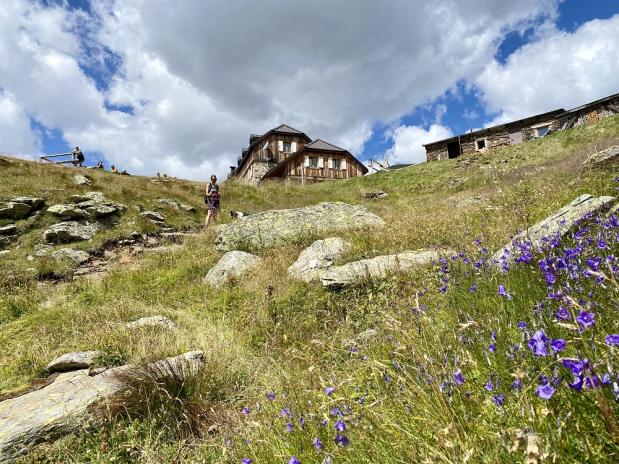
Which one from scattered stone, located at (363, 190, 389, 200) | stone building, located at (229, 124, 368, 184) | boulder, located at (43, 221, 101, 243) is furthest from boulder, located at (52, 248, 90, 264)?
stone building, located at (229, 124, 368, 184)

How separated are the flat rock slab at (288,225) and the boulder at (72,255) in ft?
14.0

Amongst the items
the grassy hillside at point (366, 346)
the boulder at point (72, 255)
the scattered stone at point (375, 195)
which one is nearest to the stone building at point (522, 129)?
the scattered stone at point (375, 195)

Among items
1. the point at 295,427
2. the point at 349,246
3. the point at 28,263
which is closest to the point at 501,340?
the point at 295,427

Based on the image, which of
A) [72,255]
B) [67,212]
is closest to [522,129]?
[67,212]

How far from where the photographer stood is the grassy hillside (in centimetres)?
139

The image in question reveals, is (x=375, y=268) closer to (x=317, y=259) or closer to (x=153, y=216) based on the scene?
(x=317, y=259)

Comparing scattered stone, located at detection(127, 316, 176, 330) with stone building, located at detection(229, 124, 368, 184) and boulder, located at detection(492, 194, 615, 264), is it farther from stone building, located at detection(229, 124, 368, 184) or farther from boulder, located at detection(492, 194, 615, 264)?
stone building, located at detection(229, 124, 368, 184)

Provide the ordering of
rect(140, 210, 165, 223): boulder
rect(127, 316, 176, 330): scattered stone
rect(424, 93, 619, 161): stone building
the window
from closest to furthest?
rect(127, 316, 176, 330): scattered stone < rect(140, 210, 165, 223): boulder < rect(424, 93, 619, 161): stone building < the window

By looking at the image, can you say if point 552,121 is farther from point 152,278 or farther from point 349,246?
point 152,278

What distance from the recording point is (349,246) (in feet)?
25.2

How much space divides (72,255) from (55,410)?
30.6 ft

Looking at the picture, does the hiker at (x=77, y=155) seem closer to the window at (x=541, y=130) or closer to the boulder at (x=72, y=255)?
the boulder at (x=72, y=255)

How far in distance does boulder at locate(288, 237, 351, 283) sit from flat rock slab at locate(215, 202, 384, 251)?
1421 millimetres

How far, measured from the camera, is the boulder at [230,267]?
740 cm
